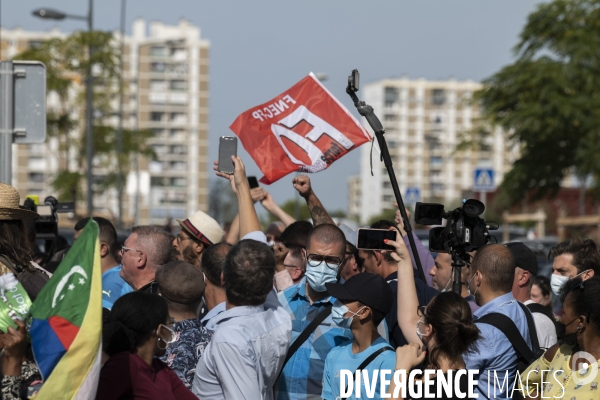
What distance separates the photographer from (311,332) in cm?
589

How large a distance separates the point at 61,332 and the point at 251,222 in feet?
9.21

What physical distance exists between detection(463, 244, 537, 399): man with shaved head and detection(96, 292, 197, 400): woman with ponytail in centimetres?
171

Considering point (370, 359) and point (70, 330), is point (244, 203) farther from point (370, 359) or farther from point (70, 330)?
point (70, 330)

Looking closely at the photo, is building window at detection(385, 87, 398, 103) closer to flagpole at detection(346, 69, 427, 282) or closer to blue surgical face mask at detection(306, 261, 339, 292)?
flagpole at detection(346, 69, 427, 282)

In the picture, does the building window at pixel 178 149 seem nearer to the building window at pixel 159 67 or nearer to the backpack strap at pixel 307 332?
the building window at pixel 159 67

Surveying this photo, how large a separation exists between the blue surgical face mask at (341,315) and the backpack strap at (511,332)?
83 cm

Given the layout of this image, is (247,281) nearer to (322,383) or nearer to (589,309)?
(322,383)

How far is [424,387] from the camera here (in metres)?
4.82

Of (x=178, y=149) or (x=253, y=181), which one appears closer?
(x=253, y=181)

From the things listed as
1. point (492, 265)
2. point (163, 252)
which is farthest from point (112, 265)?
point (492, 265)

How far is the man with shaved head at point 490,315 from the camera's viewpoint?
5551 mm

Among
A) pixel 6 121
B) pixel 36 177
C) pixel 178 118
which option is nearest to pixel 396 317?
pixel 6 121

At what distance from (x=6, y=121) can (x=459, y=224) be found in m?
3.86

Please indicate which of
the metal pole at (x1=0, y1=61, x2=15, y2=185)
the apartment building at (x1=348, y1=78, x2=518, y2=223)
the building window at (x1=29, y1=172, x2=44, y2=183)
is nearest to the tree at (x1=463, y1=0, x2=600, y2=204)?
the metal pole at (x1=0, y1=61, x2=15, y2=185)
